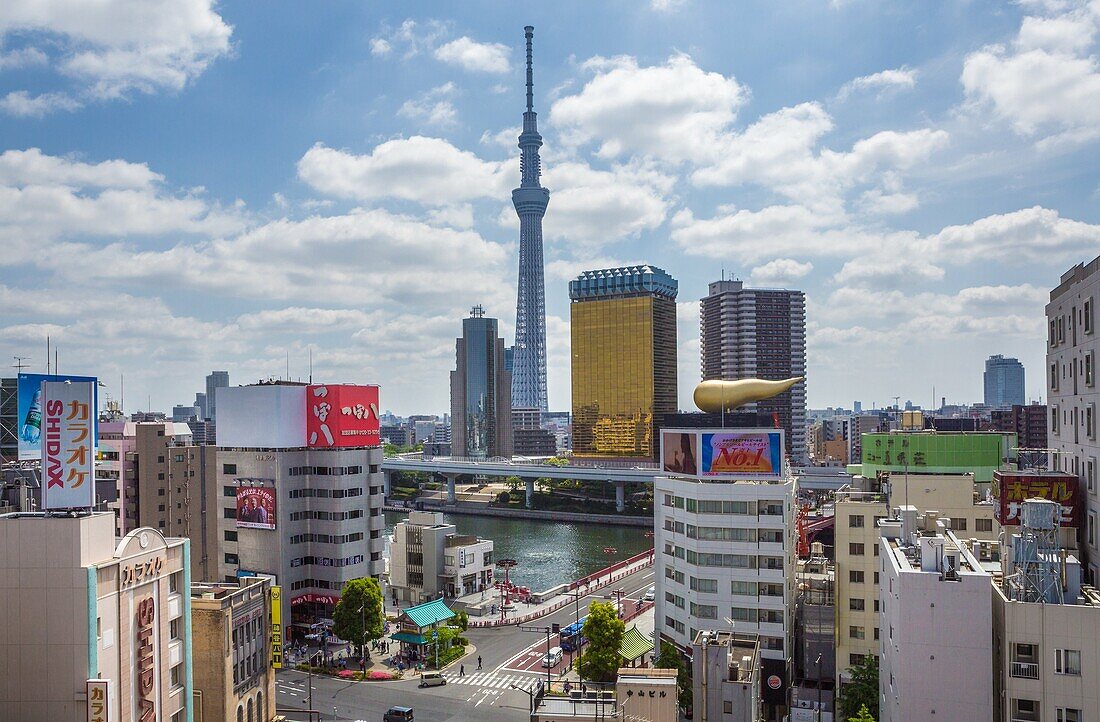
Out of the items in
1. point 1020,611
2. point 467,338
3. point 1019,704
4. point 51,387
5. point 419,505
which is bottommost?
point 419,505

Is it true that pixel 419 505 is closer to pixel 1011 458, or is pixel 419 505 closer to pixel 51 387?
pixel 1011 458

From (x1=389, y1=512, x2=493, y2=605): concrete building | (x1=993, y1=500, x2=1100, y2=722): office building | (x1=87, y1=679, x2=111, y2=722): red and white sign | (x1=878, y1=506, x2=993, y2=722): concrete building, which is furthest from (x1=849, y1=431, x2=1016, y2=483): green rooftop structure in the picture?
(x1=87, y1=679, x2=111, y2=722): red and white sign

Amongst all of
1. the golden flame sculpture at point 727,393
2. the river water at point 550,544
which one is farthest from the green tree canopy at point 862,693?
the river water at point 550,544

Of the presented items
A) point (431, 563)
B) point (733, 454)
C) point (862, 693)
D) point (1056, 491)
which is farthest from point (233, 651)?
point (1056, 491)

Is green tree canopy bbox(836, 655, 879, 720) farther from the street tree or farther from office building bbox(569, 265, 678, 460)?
office building bbox(569, 265, 678, 460)

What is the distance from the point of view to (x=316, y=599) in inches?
2039

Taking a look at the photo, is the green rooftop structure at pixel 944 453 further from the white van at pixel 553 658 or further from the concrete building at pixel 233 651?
the concrete building at pixel 233 651

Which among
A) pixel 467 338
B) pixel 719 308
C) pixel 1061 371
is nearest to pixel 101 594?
pixel 1061 371

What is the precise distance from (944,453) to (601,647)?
34863 millimetres

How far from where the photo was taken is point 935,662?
74.0ft

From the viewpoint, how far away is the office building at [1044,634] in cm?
2094

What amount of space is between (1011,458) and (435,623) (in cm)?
4311

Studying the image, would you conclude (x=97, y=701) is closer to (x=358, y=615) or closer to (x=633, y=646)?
(x=358, y=615)

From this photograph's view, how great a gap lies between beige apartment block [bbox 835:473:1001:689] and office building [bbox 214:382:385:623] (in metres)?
29.4
